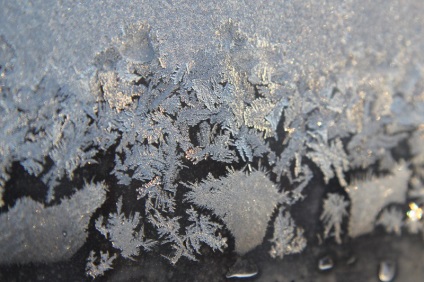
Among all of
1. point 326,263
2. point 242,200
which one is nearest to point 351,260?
point 326,263

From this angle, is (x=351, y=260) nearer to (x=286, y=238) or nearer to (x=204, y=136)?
(x=286, y=238)

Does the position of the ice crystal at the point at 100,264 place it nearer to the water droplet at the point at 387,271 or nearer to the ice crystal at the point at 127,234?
the ice crystal at the point at 127,234

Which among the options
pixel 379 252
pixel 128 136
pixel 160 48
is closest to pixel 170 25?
pixel 160 48

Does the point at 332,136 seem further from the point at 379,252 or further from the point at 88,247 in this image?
the point at 88,247

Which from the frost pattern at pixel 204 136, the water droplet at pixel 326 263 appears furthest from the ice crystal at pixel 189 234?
the water droplet at pixel 326 263

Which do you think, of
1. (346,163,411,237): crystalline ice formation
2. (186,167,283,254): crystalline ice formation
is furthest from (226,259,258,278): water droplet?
(346,163,411,237): crystalline ice formation

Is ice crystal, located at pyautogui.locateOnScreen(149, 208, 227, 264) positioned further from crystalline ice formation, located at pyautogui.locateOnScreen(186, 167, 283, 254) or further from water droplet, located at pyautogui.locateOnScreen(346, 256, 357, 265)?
water droplet, located at pyautogui.locateOnScreen(346, 256, 357, 265)
